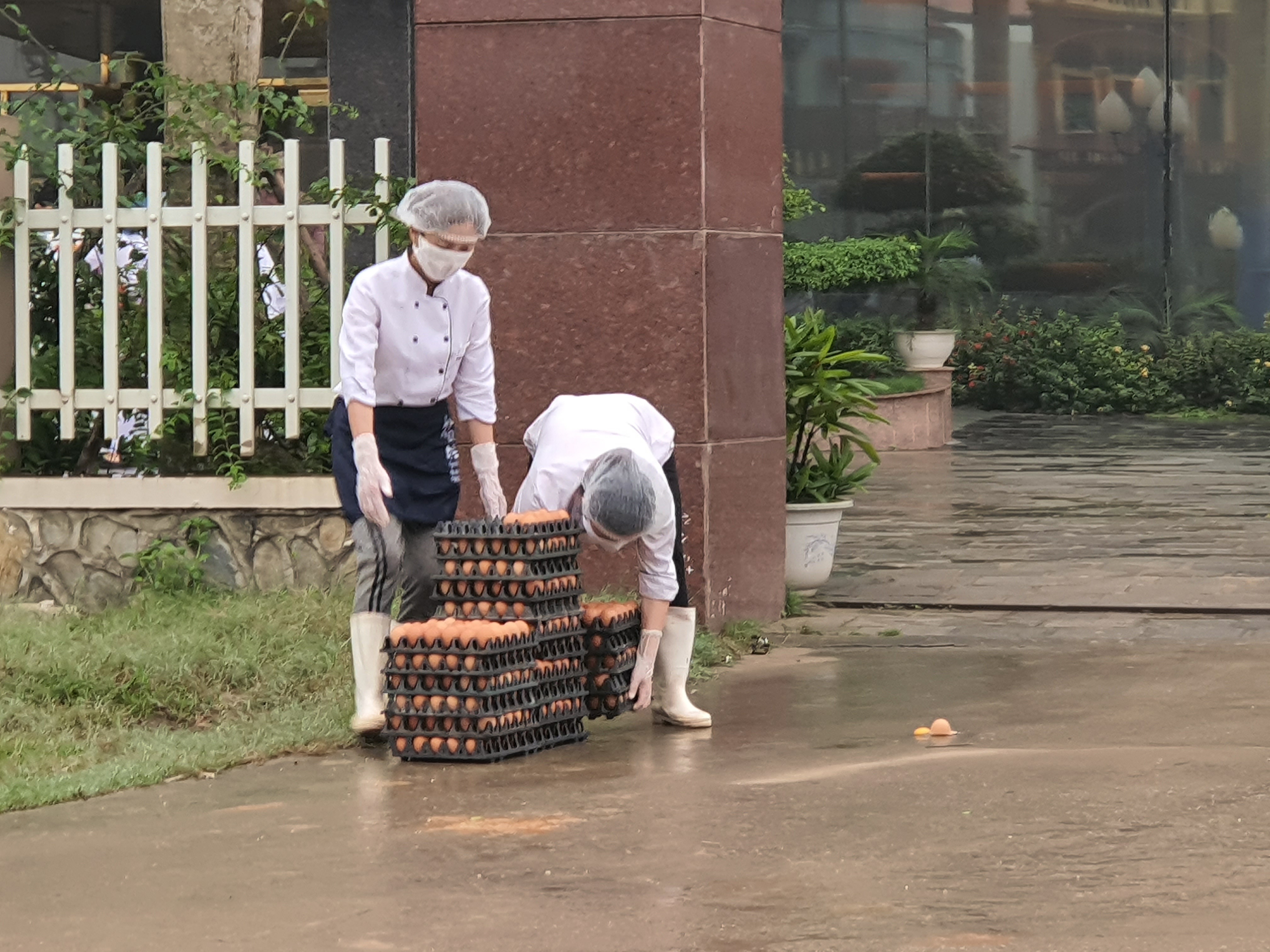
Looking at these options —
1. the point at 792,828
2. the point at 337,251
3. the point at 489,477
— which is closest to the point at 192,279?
the point at 337,251

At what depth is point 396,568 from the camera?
619 cm

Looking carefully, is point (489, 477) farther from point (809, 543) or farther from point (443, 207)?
point (809, 543)

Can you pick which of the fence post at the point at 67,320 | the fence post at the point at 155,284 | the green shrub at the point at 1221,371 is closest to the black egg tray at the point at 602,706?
the fence post at the point at 155,284

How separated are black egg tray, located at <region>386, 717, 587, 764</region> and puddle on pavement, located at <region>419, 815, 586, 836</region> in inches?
26.6

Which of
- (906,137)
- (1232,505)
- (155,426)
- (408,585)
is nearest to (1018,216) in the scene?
(906,137)

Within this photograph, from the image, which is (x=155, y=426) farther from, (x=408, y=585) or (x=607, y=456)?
(x=607, y=456)

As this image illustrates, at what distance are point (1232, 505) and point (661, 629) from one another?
6885mm

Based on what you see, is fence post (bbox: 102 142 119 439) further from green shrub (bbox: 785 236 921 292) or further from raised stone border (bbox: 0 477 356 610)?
green shrub (bbox: 785 236 921 292)

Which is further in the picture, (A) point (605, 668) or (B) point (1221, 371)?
(B) point (1221, 371)

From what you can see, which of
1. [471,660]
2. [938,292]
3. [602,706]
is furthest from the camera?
[938,292]

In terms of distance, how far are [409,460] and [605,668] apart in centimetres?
89

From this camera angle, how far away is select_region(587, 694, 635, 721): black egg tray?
6211mm

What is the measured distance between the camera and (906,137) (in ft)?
72.1

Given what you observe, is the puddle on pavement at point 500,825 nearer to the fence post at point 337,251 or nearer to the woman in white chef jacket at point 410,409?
the woman in white chef jacket at point 410,409
